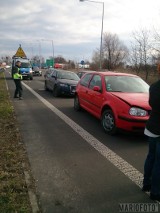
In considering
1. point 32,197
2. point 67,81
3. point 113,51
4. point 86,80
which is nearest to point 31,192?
point 32,197

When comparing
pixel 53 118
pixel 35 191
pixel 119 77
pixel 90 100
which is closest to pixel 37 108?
pixel 53 118

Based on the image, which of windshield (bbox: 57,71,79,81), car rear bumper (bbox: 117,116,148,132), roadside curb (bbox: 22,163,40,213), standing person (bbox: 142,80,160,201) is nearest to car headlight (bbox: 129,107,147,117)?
car rear bumper (bbox: 117,116,148,132)

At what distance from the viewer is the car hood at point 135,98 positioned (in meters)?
7.19

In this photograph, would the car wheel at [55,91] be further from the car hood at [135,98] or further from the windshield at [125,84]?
the car hood at [135,98]

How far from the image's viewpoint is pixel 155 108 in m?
4.05

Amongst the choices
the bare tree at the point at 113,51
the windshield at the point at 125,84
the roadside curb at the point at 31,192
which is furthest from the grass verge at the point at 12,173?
the bare tree at the point at 113,51

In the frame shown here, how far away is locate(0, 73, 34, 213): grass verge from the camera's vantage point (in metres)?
3.90

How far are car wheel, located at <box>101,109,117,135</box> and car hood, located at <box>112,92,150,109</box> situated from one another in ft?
1.70

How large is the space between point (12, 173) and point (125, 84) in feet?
16.1

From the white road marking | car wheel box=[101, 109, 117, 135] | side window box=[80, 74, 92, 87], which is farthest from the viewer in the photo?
side window box=[80, 74, 92, 87]

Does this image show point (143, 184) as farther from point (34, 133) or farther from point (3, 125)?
point (3, 125)

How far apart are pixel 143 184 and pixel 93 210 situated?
3.29 ft

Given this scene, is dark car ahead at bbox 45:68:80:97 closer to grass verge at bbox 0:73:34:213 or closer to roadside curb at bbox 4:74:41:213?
grass verge at bbox 0:73:34:213

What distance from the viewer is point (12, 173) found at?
4.96m
